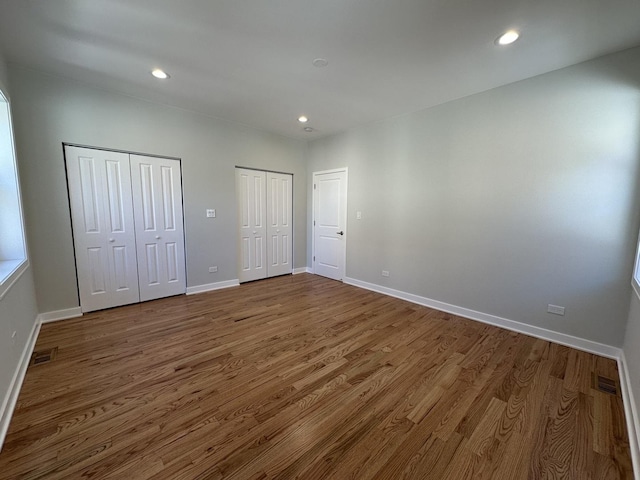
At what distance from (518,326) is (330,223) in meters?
3.27

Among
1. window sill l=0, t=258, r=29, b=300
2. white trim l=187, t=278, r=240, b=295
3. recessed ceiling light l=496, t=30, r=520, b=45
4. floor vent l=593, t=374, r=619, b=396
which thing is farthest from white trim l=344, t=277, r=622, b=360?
window sill l=0, t=258, r=29, b=300

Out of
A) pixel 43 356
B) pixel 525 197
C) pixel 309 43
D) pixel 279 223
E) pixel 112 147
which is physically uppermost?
pixel 309 43

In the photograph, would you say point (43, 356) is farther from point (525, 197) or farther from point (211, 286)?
point (525, 197)

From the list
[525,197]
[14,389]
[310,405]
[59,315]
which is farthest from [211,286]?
[525,197]

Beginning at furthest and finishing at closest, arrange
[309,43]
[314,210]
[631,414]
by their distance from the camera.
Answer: [314,210], [309,43], [631,414]

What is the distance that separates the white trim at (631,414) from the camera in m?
1.44

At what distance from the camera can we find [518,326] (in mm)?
2977

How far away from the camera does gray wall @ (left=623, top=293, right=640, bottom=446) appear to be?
1.73 meters

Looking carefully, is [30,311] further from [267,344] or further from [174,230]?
[267,344]

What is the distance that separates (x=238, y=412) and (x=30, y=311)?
2611 millimetres

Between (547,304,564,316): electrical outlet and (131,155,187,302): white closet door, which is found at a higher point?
(131,155,187,302): white closet door

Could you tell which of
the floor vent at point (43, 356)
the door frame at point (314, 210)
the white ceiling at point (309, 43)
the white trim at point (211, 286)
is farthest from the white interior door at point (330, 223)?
the floor vent at point (43, 356)

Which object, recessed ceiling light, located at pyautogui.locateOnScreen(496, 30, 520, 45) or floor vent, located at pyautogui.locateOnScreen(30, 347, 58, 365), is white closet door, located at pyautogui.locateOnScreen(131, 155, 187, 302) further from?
recessed ceiling light, located at pyautogui.locateOnScreen(496, 30, 520, 45)

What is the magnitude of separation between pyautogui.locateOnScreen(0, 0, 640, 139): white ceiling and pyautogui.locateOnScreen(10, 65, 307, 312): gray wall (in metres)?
0.27
